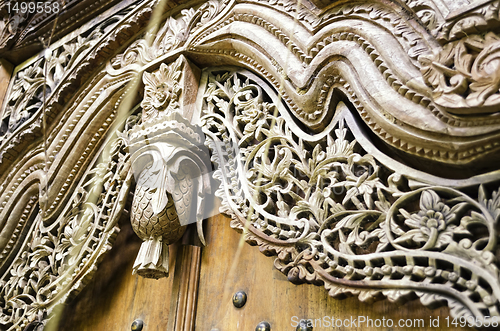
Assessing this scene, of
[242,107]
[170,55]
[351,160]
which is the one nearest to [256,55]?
[242,107]

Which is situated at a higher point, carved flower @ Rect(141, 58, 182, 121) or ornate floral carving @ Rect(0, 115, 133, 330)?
carved flower @ Rect(141, 58, 182, 121)

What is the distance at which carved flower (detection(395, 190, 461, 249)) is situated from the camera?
2.66 feet

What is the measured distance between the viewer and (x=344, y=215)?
37.8 inches

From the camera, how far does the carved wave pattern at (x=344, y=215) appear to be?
79 cm

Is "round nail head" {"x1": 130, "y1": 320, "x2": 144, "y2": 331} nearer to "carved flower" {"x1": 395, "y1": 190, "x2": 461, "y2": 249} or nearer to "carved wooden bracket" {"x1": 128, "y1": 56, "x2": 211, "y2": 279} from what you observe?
"carved wooden bracket" {"x1": 128, "y1": 56, "x2": 211, "y2": 279}

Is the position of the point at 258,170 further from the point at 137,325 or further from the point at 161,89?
the point at 137,325

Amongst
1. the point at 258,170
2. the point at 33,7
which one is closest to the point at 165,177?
the point at 258,170

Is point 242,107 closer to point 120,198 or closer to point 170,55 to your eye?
point 170,55

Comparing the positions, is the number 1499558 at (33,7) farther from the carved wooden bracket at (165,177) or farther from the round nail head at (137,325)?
the round nail head at (137,325)

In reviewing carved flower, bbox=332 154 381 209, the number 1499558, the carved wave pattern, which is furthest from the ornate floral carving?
the number 1499558

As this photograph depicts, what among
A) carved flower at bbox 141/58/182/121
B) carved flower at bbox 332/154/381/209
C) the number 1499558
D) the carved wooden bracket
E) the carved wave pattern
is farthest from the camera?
the number 1499558

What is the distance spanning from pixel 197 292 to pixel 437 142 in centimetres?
72

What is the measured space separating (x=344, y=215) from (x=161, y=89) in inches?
27.0

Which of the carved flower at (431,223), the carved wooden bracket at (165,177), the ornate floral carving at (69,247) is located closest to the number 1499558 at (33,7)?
the ornate floral carving at (69,247)
